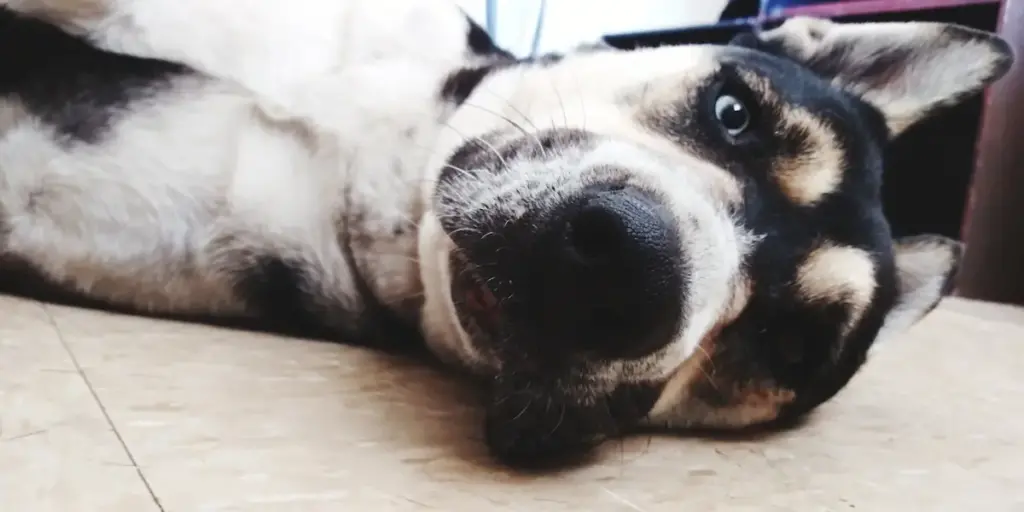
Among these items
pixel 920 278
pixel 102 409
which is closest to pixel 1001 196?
pixel 920 278

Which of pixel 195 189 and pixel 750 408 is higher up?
pixel 195 189

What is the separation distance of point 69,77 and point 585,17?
3.36 metres

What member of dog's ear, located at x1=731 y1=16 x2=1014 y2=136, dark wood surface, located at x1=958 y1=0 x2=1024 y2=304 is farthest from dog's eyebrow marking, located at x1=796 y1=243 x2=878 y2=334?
Result: dark wood surface, located at x1=958 y1=0 x2=1024 y2=304

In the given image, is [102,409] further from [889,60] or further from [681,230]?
[889,60]

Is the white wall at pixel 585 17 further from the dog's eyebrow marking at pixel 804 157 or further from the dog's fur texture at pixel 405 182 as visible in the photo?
the dog's eyebrow marking at pixel 804 157

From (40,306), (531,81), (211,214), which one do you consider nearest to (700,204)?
(531,81)

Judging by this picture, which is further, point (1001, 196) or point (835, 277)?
point (1001, 196)

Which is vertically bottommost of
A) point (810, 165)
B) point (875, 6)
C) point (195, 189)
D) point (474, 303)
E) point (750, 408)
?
point (750, 408)

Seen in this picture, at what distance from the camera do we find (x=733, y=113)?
1.51m

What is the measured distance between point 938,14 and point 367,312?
8.83 feet

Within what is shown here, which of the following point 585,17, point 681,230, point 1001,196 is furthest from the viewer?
point 585,17

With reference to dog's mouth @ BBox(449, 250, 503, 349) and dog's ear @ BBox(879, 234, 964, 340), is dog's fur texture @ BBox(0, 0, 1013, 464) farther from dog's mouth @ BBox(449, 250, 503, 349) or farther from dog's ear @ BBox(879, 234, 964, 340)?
dog's ear @ BBox(879, 234, 964, 340)

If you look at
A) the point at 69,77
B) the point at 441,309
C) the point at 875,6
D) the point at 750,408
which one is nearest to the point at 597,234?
the point at 441,309

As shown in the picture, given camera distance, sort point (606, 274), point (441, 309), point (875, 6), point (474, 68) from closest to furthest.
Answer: point (606, 274) → point (441, 309) → point (474, 68) → point (875, 6)
